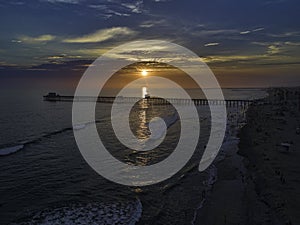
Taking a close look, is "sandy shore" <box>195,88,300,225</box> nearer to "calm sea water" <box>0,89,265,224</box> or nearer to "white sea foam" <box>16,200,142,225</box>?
"calm sea water" <box>0,89,265,224</box>

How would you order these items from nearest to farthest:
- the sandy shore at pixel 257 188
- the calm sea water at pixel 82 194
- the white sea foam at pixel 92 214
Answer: the sandy shore at pixel 257 188
the white sea foam at pixel 92 214
the calm sea water at pixel 82 194

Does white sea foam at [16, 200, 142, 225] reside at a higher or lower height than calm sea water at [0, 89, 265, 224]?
lower

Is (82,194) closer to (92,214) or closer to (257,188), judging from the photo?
(92,214)

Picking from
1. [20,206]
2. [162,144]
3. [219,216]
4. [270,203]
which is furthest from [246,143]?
[20,206]

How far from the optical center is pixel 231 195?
507 inches

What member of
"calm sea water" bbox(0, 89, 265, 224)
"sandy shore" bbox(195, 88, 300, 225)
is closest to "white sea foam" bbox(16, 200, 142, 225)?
"calm sea water" bbox(0, 89, 265, 224)

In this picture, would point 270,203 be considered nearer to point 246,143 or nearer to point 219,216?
point 219,216

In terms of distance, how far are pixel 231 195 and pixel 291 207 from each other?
2.70 meters

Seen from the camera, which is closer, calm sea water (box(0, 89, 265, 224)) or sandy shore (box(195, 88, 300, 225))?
sandy shore (box(195, 88, 300, 225))

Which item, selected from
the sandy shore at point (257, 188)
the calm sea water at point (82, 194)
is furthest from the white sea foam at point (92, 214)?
the sandy shore at point (257, 188)

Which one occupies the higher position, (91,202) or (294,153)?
(294,153)

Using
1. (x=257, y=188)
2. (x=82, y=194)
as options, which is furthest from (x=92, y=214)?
(x=257, y=188)

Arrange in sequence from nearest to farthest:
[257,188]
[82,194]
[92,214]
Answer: [92,214] < [257,188] < [82,194]

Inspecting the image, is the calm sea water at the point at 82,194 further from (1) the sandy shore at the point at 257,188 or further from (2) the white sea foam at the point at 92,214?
(1) the sandy shore at the point at 257,188
